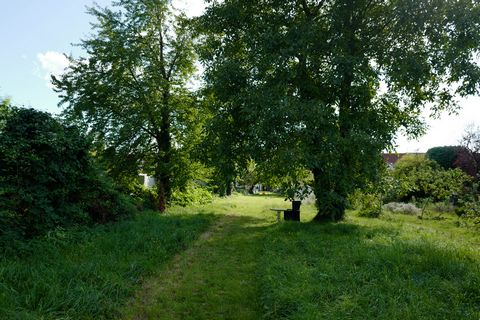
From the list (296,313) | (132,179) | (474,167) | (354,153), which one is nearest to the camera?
(296,313)

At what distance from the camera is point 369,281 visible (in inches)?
234

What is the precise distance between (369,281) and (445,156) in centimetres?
2523

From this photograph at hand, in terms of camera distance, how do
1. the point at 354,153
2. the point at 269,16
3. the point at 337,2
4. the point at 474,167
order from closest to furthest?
the point at 354,153 → the point at 337,2 → the point at 269,16 → the point at 474,167

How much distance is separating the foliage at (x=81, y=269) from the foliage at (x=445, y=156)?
949 inches

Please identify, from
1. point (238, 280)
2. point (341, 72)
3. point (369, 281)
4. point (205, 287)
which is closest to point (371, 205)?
point (341, 72)

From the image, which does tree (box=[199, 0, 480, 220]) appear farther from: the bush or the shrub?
the bush

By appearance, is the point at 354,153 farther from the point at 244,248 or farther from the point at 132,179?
the point at 132,179

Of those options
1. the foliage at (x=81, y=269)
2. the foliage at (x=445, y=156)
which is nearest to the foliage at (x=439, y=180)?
the foliage at (x=445, y=156)

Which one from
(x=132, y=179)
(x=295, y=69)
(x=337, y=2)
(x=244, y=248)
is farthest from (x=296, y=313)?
(x=132, y=179)

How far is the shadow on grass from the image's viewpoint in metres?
4.75

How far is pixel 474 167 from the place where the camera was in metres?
21.1

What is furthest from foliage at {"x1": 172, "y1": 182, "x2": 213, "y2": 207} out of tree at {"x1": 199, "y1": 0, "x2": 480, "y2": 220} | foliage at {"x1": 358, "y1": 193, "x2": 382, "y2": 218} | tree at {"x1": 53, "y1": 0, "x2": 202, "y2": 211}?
foliage at {"x1": 358, "y1": 193, "x2": 382, "y2": 218}

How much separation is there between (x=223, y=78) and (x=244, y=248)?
6.15 metres

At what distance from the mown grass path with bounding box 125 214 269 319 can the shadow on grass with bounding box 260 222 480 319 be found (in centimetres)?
38
